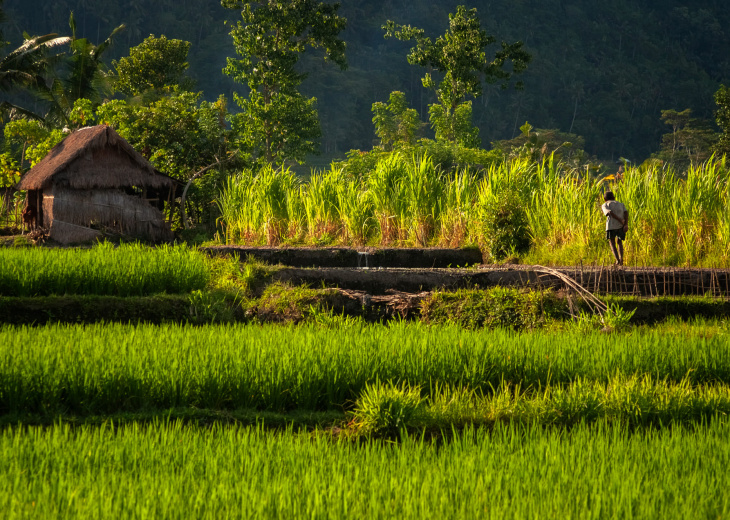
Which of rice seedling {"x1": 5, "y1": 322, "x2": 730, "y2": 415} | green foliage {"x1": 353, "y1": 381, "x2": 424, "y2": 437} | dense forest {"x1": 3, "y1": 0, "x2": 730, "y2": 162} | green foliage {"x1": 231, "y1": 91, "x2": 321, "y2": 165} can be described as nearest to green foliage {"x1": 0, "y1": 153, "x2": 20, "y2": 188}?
green foliage {"x1": 231, "y1": 91, "x2": 321, "y2": 165}

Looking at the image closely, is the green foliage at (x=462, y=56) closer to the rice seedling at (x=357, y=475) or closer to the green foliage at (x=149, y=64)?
the green foliage at (x=149, y=64)

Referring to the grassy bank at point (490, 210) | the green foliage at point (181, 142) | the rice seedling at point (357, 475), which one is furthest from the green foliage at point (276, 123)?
the rice seedling at point (357, 475)

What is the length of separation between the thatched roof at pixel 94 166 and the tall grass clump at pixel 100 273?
16.1 ft

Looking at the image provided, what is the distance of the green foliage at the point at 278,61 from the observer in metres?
22.9

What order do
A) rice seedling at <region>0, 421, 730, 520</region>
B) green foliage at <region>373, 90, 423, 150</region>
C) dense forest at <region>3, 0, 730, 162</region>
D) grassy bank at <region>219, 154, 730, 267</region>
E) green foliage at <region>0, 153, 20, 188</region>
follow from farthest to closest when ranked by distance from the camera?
dense forest at <region>3, 0, 730, 162</region>, green foliage at <region>373, 90, 423, 150</region>, green foliage at <region>0, 153, 20, 188</region>, grassy bank at <region>219, 154, 730, 267</region>, rice seedling at <region>0, 421, 730, 520</region>

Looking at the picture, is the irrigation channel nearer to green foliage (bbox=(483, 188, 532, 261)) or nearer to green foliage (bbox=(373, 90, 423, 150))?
green foliage (bbox=(483, 188, 532, 261))

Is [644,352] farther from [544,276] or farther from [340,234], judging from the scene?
[340,234]

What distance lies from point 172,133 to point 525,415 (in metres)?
14.3

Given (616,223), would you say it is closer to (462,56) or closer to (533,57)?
(462,56)

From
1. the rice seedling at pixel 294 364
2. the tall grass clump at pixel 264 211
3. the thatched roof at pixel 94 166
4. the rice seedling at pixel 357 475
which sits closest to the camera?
the rice seedling at pixel 357 475

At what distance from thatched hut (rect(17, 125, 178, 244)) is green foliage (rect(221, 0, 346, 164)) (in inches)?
309

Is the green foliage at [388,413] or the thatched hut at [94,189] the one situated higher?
the thatched hut at [94,189]

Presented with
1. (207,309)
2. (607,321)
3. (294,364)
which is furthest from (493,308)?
(294,364)

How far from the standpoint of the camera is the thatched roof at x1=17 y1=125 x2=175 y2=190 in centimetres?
1370
